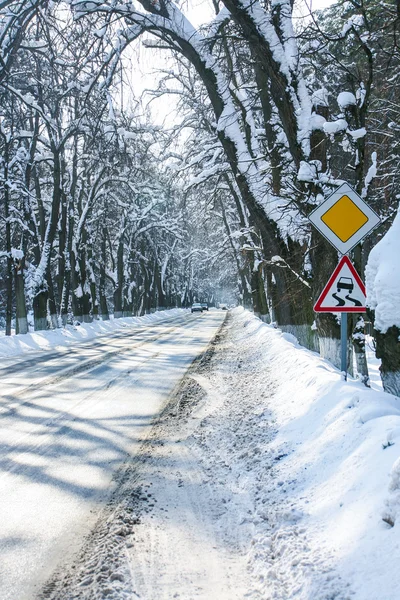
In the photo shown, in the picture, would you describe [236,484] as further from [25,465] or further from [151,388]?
[151,388]

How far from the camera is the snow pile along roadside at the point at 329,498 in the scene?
8.52ft

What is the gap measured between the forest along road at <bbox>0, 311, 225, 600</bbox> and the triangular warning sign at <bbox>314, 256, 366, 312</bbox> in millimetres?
2781

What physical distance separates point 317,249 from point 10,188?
1517 centimetres

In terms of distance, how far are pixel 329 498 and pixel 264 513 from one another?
0.60 m

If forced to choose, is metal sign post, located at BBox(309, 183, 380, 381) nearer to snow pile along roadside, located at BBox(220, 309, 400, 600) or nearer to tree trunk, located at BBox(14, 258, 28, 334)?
snow pile along roadside, located at BBox(220, 309, 400, 600)

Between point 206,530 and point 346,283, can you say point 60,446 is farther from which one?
point 346,283

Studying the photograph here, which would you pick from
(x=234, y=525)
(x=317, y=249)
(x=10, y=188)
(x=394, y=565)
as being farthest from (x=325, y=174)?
(x=10, y=188)

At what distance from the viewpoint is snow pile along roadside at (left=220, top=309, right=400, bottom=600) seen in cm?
260

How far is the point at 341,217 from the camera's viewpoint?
6.05m

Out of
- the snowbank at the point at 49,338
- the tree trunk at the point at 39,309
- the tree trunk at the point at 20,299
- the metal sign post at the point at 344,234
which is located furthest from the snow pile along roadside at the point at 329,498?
the tree trunk at the point at 39,309

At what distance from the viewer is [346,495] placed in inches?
128

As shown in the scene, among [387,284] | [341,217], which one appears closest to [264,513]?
[387,284]

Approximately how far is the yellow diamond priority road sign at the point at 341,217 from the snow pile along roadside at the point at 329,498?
1708 mm

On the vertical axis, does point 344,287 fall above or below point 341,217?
below
